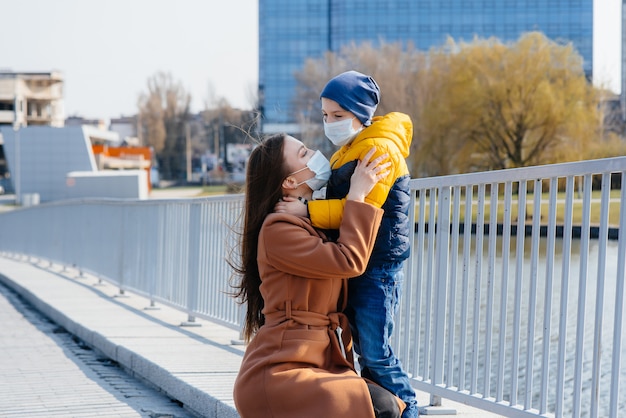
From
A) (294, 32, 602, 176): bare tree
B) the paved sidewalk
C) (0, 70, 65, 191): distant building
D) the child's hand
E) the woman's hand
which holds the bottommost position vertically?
the paved sidewalk

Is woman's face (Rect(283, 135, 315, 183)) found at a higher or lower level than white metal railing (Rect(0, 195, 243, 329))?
higher

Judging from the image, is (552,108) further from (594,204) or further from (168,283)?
(594,204)

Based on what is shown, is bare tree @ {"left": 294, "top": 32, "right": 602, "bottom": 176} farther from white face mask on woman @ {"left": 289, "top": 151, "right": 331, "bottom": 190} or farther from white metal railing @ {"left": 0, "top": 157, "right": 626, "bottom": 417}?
white face mask on woman @ {"left": 289, "top": 151, "right": 331, "bottom": 190}

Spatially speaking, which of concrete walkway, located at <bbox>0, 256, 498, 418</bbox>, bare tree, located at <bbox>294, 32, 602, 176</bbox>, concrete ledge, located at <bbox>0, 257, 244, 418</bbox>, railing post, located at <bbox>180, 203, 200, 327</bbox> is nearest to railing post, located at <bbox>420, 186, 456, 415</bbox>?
concrete walkway, located at <bbox>0, 256, 498, 418</bbox>

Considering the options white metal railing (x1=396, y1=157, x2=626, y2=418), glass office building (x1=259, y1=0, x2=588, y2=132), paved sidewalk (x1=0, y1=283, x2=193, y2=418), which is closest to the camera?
white metal railing (x1=396, y1=157, x2=626, y2=418)

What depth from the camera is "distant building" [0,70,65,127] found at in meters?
128

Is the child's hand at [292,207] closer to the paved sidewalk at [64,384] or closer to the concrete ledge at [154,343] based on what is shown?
the concrete ledge at [154,343]

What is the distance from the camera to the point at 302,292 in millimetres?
3383

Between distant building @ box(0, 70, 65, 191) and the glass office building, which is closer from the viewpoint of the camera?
the glass office building

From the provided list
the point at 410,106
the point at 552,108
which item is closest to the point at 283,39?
the point at 410,106

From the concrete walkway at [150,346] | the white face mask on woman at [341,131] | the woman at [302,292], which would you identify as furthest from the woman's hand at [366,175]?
the concrete walkway at [150,346]

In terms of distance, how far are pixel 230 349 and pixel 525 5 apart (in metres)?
112

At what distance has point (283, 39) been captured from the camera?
383ft

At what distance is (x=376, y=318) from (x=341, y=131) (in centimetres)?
66
